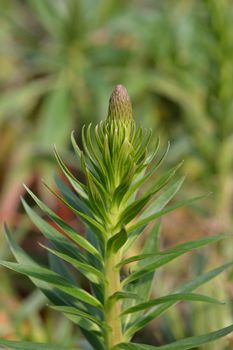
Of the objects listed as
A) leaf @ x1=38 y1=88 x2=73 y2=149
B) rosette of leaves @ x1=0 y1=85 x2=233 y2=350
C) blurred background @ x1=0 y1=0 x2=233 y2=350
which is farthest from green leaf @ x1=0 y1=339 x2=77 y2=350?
leaf @ x1=38 y1=88 x2=73 y2=149

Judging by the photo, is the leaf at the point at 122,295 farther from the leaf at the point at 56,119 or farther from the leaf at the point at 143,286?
the leaf at the point at 56,119

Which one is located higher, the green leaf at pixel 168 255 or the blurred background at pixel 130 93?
the blurred background at pixel 130 93

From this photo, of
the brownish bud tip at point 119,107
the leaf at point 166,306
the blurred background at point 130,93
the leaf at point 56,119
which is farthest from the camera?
the leaf at point 56,119

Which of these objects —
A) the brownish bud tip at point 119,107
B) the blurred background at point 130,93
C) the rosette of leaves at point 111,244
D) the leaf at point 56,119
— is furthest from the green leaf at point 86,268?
the leaf at point 56,119

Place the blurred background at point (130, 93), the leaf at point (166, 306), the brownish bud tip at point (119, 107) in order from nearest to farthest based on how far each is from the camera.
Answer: the brownish bud tip at point (119, 107) < the leaf at point (166, 306) < the blurred background at point (130, 93)

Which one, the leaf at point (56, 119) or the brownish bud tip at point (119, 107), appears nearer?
the brownish bud tip at point (119, 107)

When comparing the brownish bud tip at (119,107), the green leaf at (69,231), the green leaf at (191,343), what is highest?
the brownish bud tip at (119,107)

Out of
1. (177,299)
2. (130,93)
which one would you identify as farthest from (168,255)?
(130,93)

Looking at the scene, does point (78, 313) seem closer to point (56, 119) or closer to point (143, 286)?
point (143, 286)

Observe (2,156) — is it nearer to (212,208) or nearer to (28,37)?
(28,37)

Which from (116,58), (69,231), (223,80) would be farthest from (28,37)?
(69,231)
